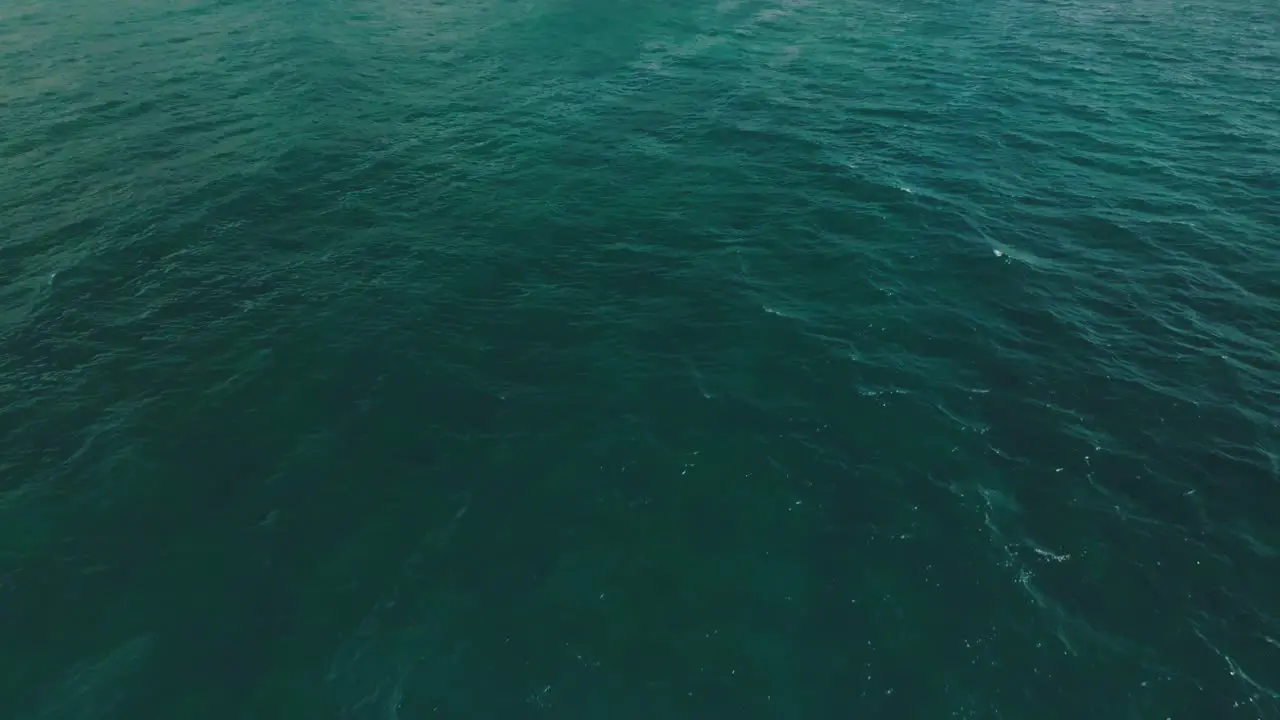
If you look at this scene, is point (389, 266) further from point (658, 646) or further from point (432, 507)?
point (658, 646)

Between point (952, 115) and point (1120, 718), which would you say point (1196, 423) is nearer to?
point (1120, 718)

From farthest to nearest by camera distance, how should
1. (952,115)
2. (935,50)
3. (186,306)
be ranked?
(935,50), (952,115), (186,306)

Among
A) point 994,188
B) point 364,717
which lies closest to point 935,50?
point 994,188

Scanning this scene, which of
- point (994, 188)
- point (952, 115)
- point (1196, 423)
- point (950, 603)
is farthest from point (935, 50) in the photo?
point (950, 603)

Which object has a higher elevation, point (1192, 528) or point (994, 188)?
point (994, 188)

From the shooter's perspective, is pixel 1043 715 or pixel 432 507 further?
pixel 432 507

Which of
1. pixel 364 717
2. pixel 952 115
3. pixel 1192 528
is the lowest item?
pixel 364 717

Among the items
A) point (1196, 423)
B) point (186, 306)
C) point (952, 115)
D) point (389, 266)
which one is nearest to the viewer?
point (1196, 423)
